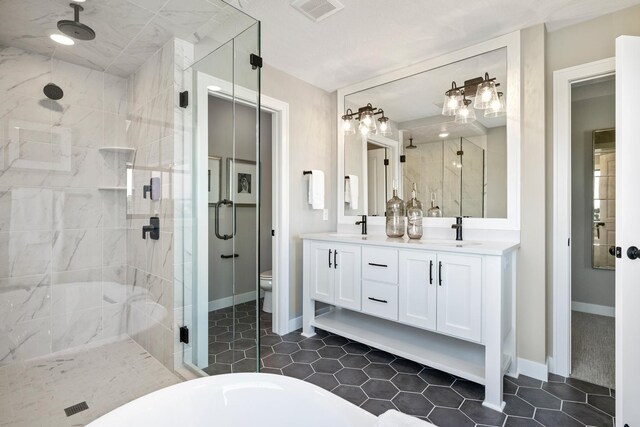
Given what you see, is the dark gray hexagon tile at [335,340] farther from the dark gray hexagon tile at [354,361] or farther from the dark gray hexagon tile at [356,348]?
the dark gray hexagon tile at [354,361]

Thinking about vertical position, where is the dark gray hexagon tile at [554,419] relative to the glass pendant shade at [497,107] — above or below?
below

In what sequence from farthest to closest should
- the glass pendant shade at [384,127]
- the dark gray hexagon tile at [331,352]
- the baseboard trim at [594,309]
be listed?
the baseboard trim at [594,309], the glass pendant shade at [384,127], the dark gray hexagon tile at [331,352]

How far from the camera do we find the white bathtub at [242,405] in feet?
3.24

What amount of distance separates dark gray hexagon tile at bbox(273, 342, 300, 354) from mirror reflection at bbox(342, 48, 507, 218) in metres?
1.38

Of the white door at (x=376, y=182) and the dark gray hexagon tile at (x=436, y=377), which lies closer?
the dark gray hexagon tile at (x=436, y=377)

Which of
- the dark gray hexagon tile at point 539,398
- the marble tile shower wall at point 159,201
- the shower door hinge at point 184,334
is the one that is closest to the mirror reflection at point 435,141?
the dark gray hexagon tile at point 539,398

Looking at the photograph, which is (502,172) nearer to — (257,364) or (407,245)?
(407,245)

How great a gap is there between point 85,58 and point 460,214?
3009 mm

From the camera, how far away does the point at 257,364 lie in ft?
6.18

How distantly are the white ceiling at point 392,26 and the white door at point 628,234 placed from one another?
2.26 ft

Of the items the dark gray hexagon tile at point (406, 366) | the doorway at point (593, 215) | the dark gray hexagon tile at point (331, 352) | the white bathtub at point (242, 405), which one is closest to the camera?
the white bathtub at point (242, 405)

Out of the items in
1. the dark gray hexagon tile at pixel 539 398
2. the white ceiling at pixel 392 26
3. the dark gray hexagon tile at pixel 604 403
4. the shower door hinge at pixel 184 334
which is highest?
the white ceiling at pixel 392 26

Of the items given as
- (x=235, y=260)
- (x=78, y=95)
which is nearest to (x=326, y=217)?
(x=235, y=260)

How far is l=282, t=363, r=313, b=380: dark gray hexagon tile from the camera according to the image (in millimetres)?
2230
